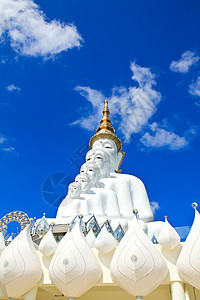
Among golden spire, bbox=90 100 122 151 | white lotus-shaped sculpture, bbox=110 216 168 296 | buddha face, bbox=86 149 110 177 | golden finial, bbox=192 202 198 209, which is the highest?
golden spire, bbox=90 100 122 151

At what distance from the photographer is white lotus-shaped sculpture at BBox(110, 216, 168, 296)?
5852mm

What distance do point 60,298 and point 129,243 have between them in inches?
126

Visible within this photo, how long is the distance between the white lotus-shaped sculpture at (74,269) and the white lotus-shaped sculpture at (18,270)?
0.53m

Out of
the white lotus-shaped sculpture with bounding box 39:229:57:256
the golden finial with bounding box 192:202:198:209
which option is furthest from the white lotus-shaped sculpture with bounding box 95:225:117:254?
the golden finial with bounding box 192:202:198:209

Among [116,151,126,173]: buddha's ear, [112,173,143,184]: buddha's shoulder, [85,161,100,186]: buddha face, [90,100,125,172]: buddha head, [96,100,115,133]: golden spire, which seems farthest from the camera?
[96,100,115,133]: golden spire

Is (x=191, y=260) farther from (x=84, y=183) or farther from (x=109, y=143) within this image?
(x=109, y=143)

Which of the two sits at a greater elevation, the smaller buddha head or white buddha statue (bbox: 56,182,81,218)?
the smaller buddha head

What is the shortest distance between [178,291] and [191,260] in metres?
0.89

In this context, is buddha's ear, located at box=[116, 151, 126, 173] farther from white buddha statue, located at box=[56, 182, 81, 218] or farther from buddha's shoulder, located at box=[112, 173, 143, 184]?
white buddha statue, located at box=[56, 182, 81, 218]

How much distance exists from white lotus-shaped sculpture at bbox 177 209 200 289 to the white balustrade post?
29 cm

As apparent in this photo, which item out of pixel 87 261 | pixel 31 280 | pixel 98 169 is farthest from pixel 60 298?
pixel 98 169

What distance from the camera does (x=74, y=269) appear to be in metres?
6.05

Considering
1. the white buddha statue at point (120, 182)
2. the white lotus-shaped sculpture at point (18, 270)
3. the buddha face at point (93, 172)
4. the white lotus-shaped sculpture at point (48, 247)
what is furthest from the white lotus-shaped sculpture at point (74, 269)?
the buddha face at point (93, 172)

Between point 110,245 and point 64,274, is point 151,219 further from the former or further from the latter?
point 64,274
